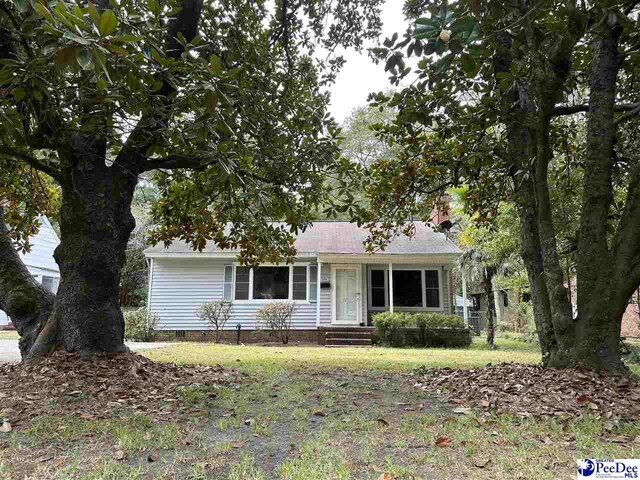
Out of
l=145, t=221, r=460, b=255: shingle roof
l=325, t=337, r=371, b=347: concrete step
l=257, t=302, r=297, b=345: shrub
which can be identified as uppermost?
l=145, t=221, r=460, b=255: shingle roof

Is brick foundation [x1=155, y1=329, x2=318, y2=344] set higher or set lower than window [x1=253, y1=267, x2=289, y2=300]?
lower

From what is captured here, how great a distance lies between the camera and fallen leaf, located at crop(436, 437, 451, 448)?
313 centimetres

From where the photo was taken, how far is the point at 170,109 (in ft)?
13.0

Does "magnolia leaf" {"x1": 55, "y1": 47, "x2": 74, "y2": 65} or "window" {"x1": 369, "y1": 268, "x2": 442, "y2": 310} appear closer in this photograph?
"magnolia leaf" {"x1": 55, "y1": 47, "x2": 74, "y2": 65}

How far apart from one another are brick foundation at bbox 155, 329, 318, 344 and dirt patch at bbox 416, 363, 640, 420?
1053 centimetres

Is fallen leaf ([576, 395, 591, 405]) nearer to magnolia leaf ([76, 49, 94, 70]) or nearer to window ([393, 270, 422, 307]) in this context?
magnolia leaf ([76, 49, 94, 70])

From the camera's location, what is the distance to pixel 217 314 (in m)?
15.2

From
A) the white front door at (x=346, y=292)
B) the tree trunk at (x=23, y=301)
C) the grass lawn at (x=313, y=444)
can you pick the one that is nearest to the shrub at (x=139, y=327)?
the white front door at (x=346, y=292)

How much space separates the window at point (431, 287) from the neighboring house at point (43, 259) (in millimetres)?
14900

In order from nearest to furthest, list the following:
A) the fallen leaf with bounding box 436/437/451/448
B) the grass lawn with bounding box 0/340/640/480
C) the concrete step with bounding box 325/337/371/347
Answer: the grass lawn with bounding box 0/340/640/480 < the fallen leaf with bounding box 436/437/451/448 < the concrete step with bounding box 325/337/371/347

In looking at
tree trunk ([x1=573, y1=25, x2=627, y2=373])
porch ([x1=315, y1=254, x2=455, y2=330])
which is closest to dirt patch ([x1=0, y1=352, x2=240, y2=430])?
tree trunk ([x1=573, y1=25, x2=627, y2=373])

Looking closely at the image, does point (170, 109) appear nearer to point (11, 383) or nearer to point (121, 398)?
point (121, 398)

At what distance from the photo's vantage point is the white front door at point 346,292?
51.8 ft

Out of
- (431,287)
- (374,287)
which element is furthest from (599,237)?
(374,287)
